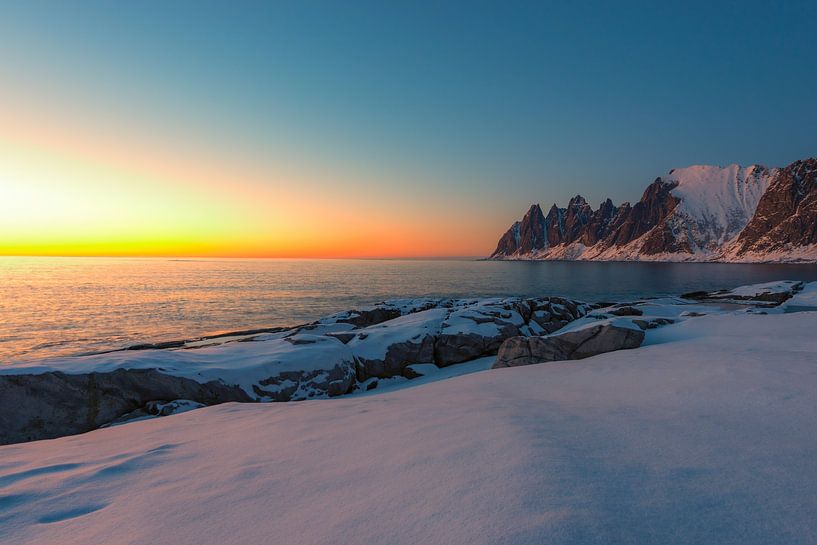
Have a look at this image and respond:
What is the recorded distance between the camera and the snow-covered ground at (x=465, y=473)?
2.26 m

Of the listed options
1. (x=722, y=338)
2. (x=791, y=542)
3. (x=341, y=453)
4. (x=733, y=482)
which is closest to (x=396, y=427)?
(x=341, y=453)

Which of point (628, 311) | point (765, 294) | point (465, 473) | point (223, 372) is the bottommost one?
point (223, 372)

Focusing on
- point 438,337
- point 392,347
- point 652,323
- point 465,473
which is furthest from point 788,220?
point 465,473

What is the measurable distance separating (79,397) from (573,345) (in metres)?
12.6

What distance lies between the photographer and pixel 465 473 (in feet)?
9.88

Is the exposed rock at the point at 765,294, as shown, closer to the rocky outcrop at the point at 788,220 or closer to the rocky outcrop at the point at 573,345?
the rocky outcrop at the point at 573,345

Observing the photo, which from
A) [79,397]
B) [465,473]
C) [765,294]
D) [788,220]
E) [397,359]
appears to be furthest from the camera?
[788,220]

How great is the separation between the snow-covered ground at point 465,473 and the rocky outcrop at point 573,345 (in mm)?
4163

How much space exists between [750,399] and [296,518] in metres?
5.71

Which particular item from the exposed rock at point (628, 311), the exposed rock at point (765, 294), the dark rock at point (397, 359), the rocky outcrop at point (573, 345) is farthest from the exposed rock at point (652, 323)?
the exposed rock at point (765, 294)

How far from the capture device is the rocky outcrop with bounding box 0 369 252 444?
8.49 meters

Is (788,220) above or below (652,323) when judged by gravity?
above

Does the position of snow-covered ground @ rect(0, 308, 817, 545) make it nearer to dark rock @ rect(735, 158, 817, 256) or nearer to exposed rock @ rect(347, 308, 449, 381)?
exposed rock @ rect(347, 308, 449, 381)

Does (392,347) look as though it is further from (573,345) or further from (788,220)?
(788,220)
